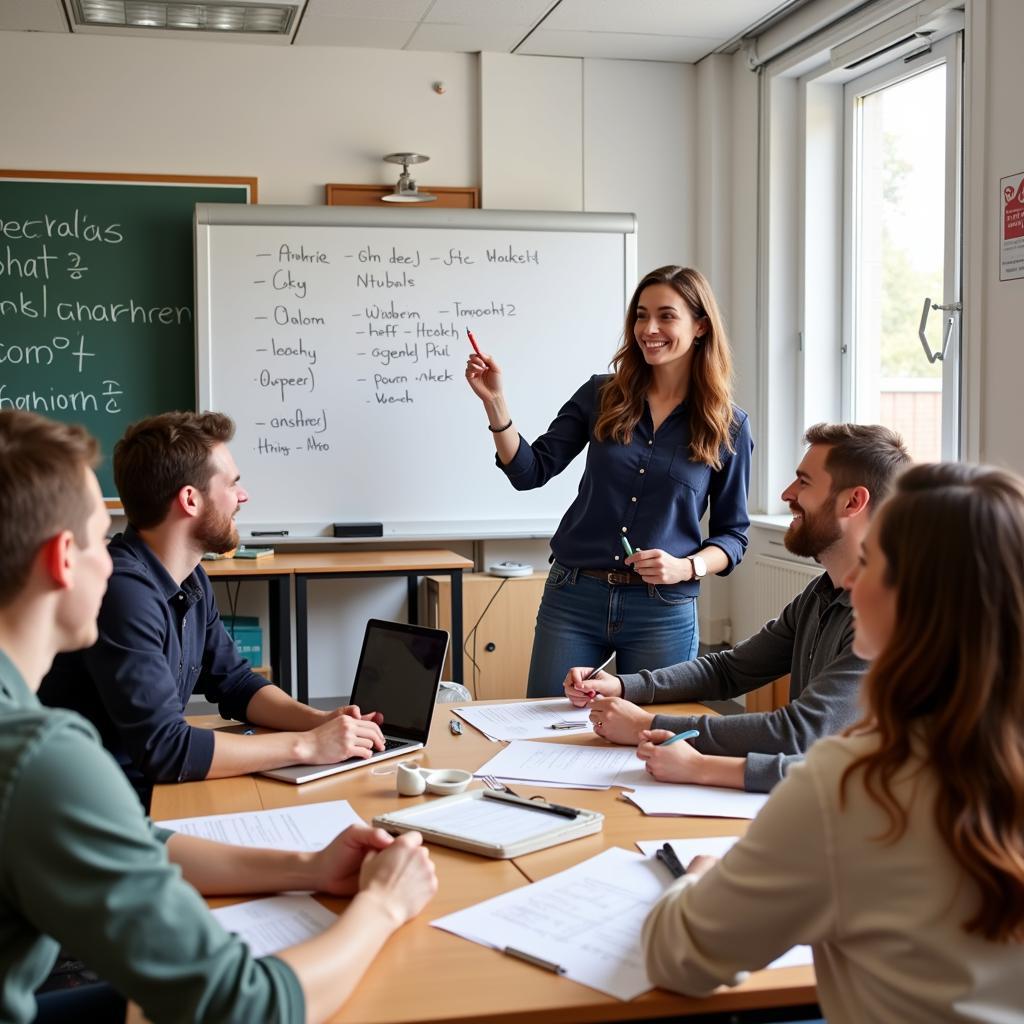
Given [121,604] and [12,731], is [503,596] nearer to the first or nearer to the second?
[121,604]

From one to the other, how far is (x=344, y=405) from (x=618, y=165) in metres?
1.61

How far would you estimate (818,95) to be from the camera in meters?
4.72

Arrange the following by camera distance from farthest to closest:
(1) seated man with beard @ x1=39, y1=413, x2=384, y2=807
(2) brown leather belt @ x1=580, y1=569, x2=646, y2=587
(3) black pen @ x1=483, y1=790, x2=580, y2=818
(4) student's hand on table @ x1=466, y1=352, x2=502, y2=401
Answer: (4) student's hand on table @ x1=466, y1=352, x2=502, y2=401 < (2) brown leather belt @ x1=580, y1=569, x2=646, y2=587 < (1) seated man with beard @ x1=39, y1=413, x2=384, y2=807 < (3) black pen @ x1=483, y1=790, x2=580, y2=818

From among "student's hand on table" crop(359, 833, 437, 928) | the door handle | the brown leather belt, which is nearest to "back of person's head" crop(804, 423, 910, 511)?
the brown leather belt

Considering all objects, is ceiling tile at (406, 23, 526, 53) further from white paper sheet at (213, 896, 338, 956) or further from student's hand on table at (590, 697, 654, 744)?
white paper sheet at (213, 896, 338, 956)

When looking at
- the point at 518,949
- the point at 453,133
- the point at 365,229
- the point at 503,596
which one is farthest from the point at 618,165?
the point at 518,949

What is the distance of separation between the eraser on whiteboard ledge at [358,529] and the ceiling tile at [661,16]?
2.09 meters

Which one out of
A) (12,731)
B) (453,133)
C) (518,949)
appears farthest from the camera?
(453,133)

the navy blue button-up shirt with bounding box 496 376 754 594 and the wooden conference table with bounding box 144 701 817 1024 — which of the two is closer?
the wooden conference table with bounding box 144 701 817 1024

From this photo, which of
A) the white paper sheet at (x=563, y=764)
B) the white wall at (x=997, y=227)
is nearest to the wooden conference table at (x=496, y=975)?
the white paper sheet at (x=563, y=764)

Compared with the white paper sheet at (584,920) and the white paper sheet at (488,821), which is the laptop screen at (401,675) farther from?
the white paper sheet at (584,920)

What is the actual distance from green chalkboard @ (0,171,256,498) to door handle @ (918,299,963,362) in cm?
268

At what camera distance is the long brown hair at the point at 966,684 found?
101cm

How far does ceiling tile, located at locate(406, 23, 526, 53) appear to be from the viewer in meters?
4.64
